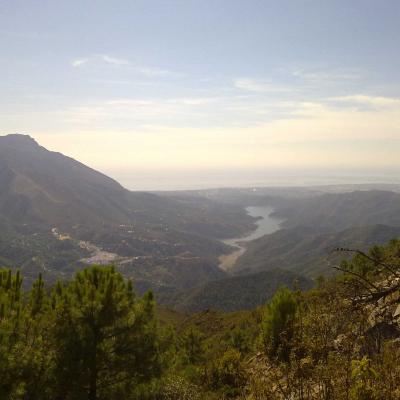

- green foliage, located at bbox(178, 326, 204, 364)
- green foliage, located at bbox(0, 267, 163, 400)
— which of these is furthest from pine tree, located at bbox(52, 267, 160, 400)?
green foliage, located at bbox(178, 326, 204, 364)

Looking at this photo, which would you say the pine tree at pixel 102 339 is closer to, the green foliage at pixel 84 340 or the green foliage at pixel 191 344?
the green foliage at pixel 84 340

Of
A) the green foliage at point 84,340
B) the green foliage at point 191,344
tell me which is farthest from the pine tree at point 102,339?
the green foliage at point 191,344

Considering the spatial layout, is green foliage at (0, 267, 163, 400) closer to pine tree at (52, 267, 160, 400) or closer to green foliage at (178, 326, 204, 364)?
pine tree at (52, 267, 160, 400)

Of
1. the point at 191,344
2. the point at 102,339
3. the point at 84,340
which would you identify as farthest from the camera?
the point at 191,344

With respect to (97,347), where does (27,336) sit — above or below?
above

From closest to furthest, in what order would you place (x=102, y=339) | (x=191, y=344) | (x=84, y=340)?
(x=84, y=340), (x=102, y=339), (x=191, y=344)

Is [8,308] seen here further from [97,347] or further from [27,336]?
[97,347]

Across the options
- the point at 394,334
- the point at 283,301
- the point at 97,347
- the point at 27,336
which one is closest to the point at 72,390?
the point at 97,347

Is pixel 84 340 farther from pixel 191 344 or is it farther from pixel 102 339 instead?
pixel 191 344

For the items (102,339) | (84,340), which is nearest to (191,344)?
(102,339)

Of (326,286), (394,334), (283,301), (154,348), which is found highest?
(326,286)

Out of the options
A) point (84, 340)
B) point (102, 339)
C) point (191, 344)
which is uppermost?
point (84, 340)
